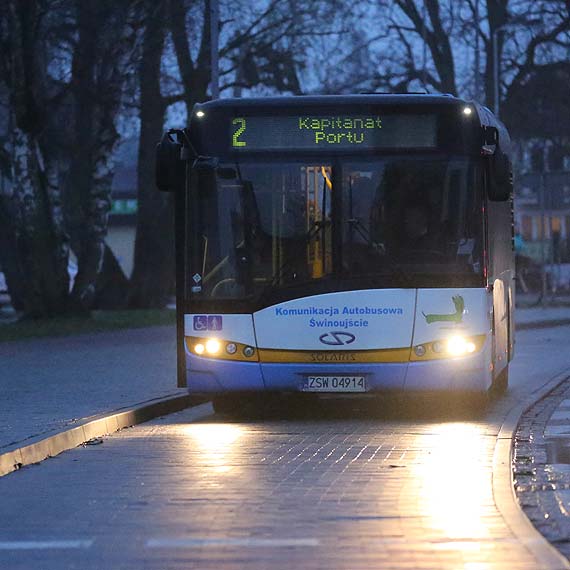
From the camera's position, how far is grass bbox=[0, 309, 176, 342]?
106 feet

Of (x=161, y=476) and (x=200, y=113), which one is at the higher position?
(x=200, y=113)

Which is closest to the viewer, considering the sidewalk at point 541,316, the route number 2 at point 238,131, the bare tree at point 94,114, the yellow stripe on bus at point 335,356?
the yellow stripe on bus at point 335,356

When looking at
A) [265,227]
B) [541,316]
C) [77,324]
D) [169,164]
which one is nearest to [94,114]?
[77,324]

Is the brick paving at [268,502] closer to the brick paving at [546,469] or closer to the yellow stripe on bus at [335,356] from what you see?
the brick paving at [546,469]

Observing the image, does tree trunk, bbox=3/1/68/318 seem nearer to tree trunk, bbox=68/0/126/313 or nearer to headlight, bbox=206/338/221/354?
tree trunk, bbox=68/0/126/313

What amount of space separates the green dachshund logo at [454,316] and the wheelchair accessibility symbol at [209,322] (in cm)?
182

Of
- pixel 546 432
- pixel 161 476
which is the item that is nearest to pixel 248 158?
pixel 546 432

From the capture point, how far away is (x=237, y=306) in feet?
53.1

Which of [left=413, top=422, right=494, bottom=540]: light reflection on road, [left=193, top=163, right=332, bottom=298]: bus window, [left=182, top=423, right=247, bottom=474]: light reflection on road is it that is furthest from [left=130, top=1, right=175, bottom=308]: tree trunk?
[left=413, top=422, right=494, bottom=540]: light reflection on road

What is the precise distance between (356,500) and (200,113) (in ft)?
22.6

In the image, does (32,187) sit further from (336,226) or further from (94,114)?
(336,226)

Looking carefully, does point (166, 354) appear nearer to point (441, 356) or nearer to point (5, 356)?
point (5, 356)

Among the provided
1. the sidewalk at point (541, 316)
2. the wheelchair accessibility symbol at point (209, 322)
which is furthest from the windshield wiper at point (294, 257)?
the sidewalk at point (541, 316)

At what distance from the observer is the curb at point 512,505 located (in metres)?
7.95
